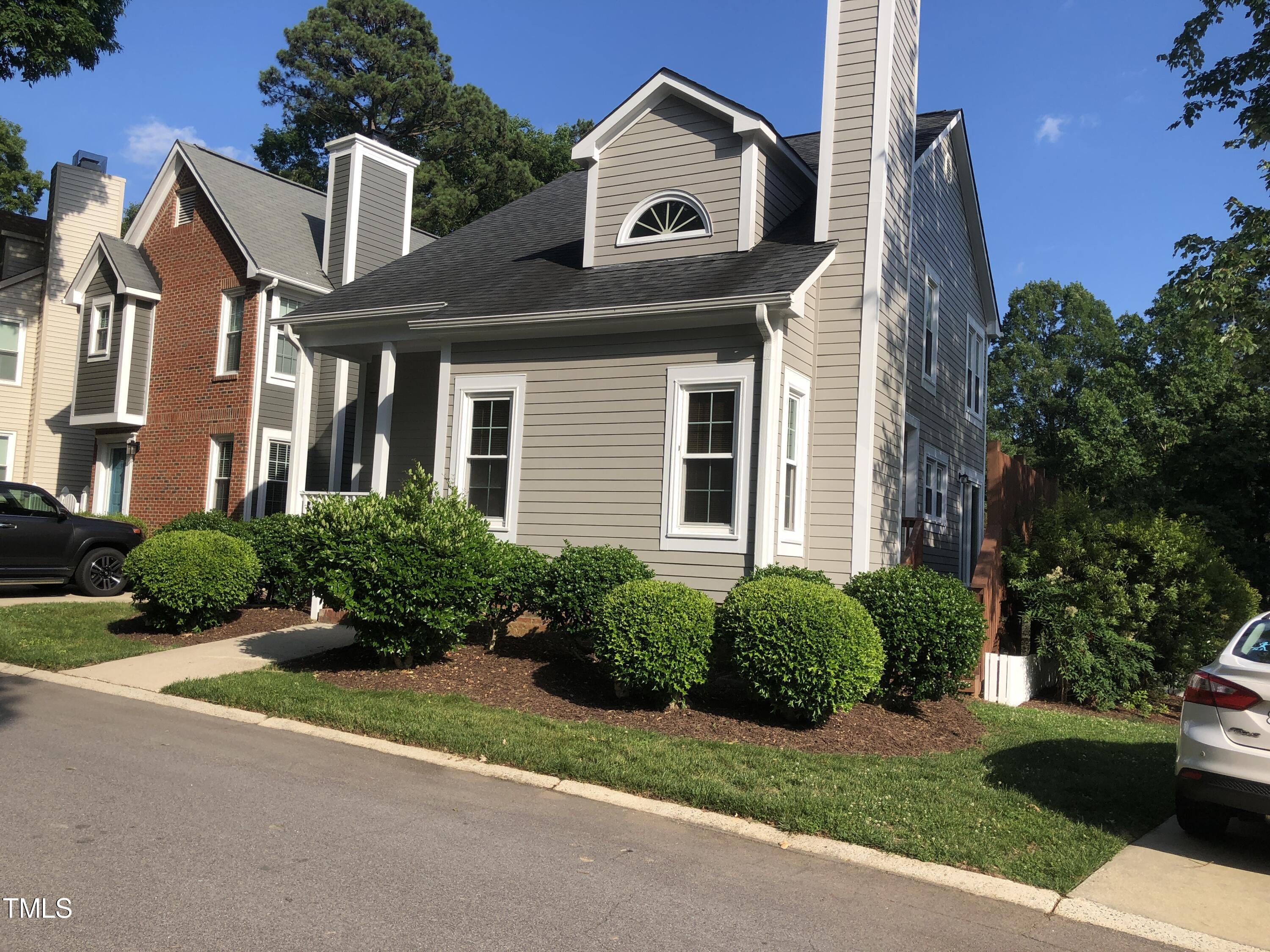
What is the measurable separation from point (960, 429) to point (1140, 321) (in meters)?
26.3

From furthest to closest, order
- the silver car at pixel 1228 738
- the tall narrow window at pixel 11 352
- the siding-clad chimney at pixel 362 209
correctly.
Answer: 1. the tall narrow window at pixel 11 352
2. the siding-clad chimney at pixel 362 209
3. the silver car at pixel 1228 738

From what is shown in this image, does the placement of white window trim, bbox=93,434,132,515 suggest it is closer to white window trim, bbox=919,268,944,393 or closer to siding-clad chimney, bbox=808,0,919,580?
siding-clad chimney, bbox=808,0,919,580

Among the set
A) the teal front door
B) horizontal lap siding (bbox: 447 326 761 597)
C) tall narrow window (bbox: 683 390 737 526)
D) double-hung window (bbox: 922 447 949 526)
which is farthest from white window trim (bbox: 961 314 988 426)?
the teal front door

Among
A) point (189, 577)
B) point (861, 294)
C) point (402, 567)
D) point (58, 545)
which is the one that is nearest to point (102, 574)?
point (58, 545)

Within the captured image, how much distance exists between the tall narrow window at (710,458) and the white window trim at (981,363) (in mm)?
7773

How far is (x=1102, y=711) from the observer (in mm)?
11820

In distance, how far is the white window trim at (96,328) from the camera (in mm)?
20797

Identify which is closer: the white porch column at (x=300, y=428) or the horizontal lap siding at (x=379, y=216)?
the white porch column at (x=300, y=428)

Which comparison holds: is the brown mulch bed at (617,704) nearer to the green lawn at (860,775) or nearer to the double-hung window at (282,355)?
the green lawn at (860,775)

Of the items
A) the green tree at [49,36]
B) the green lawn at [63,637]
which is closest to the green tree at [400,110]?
the green tree at [49,36]

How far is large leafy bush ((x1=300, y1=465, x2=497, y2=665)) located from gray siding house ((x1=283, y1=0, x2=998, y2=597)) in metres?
2.41

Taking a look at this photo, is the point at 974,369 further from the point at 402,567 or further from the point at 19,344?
the point at 19,344

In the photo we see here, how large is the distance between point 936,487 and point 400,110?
31069 millimetres

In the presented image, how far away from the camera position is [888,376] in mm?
12438
